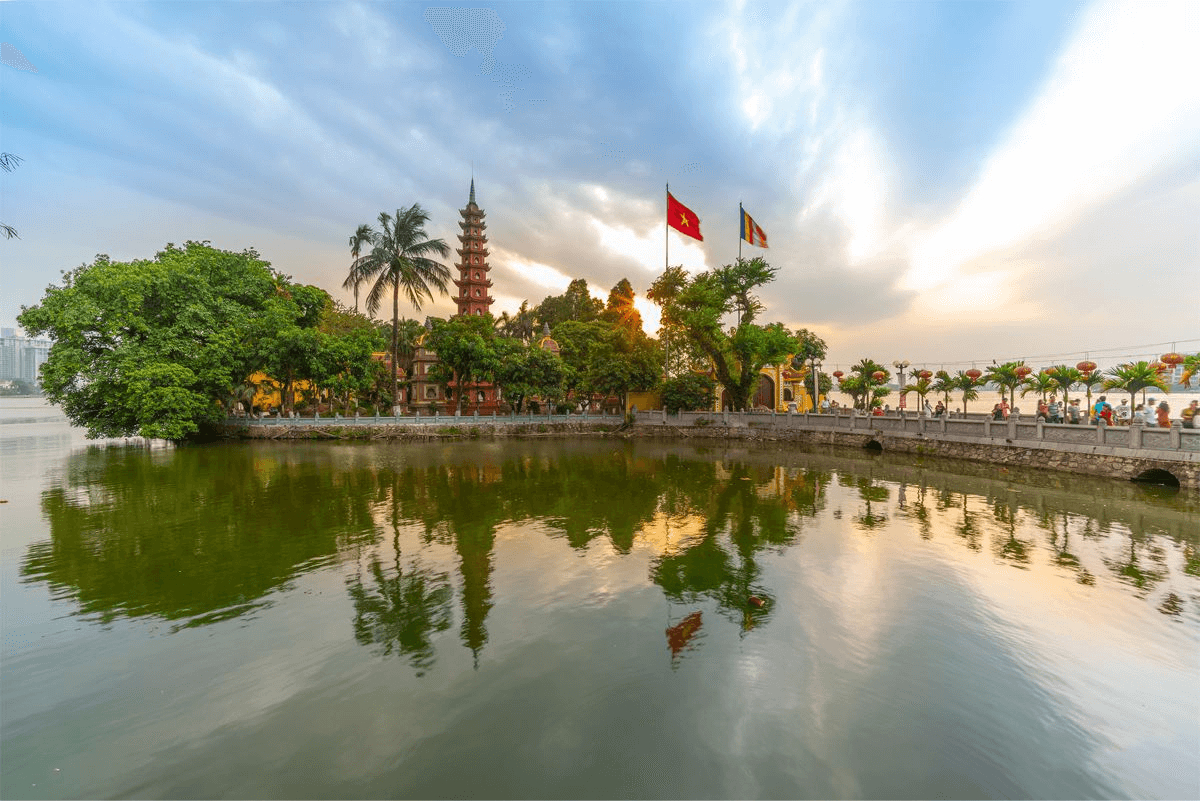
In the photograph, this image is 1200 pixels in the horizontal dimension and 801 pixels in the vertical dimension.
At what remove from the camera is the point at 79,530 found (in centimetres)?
1080

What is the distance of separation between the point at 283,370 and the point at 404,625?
29.5 meters

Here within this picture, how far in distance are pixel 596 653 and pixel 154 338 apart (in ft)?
103

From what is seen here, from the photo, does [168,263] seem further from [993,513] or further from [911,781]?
[993,513]

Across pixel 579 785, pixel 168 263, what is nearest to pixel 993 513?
pixel 579 785

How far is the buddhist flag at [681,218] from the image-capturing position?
31.0 meters

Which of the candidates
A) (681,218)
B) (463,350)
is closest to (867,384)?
(681,218)

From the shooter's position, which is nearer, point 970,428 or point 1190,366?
point 970,428

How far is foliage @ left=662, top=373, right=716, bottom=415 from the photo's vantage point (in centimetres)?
3575

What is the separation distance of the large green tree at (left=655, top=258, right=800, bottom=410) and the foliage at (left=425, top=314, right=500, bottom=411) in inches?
506

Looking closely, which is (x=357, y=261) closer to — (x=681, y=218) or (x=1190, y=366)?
(x=681, y=218)

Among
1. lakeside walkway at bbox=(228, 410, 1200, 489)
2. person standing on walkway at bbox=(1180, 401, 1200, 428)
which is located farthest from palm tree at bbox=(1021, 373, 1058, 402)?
person standing on walkway at bbox=(1180, 401, 1200, 428)

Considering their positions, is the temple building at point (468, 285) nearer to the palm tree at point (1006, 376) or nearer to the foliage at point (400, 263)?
the foliage at point (400, 263)

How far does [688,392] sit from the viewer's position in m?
35.8

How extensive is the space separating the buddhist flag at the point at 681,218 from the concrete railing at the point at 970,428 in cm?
1215
